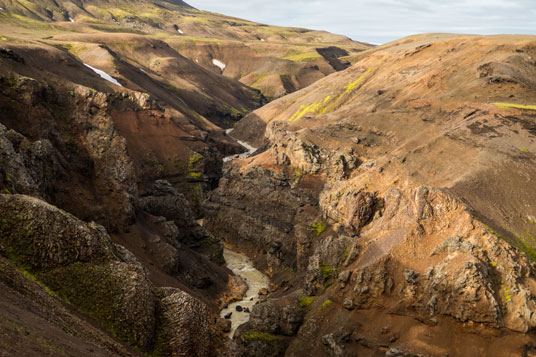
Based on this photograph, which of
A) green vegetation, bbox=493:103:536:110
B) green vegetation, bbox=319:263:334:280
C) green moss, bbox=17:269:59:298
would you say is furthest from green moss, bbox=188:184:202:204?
A: green moss, bbox=17:269:59:298

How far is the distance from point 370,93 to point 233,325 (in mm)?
74798

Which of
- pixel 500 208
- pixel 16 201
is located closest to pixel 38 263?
pixel 16 201

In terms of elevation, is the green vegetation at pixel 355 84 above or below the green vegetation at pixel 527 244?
above

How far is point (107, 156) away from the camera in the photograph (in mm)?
52312

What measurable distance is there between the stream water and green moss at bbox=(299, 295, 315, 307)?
7.43 m

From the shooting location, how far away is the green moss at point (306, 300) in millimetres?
44878

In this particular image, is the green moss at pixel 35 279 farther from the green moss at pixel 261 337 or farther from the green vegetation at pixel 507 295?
the green vegetation at pixel 507 295

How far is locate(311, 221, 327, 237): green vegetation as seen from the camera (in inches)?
2475

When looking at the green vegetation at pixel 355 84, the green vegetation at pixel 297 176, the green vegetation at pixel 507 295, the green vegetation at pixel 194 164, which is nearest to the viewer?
A: the green vegetation at pixel 507 295

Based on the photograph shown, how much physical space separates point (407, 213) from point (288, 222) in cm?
2978

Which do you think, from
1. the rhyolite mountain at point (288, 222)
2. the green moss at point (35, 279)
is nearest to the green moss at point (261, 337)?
the rhyolite mountain at point (288, 222)

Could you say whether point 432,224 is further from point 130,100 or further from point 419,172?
point 130,100

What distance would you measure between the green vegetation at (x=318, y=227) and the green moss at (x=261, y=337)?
73.4ft

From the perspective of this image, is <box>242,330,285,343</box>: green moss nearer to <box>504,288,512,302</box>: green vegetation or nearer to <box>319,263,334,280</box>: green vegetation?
<box>319,263,334,280</box>: green vegetation
